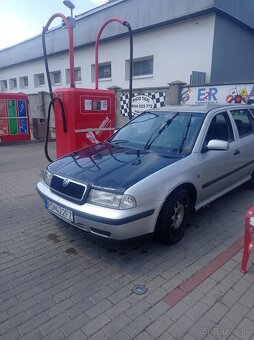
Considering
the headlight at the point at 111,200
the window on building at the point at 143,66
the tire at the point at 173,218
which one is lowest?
the tire at the point at 173,218

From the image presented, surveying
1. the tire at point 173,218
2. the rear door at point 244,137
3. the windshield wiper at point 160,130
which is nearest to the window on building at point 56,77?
the rear door at point 244,137

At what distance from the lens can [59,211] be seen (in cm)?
320

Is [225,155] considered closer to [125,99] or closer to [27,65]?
[125,99]

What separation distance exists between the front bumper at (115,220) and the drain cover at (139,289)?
480mm

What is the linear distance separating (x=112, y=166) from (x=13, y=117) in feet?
29.0

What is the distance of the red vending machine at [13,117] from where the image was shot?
1043 centimetres

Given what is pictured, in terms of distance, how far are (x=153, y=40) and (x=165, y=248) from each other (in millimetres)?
11279

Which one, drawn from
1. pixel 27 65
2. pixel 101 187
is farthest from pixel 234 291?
pixel 27 65

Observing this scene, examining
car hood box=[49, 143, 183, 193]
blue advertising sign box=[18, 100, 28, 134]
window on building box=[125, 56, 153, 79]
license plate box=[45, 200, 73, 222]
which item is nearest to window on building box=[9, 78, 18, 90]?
window on building box=[125, 56, 153, 79]

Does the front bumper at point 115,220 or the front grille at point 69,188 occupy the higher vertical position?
the front grille at point 69,188

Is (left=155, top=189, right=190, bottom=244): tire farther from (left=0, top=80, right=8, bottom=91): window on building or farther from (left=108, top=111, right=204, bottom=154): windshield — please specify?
(left=0, top=80, right=8, bottom=91): window on building

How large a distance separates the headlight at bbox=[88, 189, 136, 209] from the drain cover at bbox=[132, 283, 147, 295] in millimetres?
780

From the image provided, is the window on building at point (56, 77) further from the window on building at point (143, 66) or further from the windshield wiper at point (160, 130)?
the windshield wiper at point (160, 130)

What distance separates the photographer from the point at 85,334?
214cm
